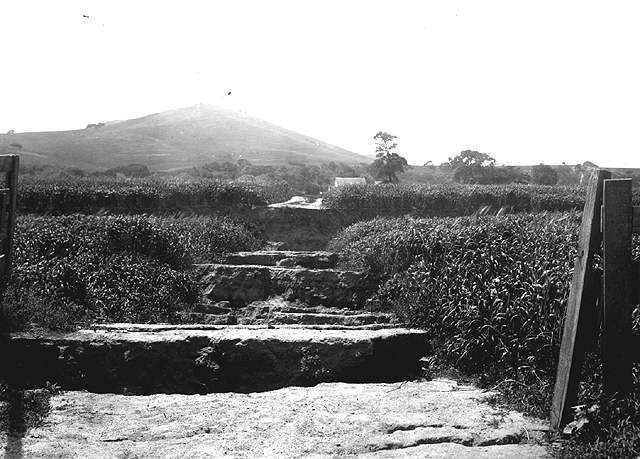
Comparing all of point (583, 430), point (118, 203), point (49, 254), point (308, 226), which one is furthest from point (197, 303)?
point (118, 203)

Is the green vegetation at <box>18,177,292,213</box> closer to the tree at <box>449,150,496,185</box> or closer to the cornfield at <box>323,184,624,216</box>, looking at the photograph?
the cornfield at <box>323,184,624,216</box>

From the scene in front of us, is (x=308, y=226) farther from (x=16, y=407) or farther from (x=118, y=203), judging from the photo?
(x=16, y=407)

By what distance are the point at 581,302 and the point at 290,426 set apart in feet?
7.92

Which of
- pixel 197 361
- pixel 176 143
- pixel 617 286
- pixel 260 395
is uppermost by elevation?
pixel 176 143

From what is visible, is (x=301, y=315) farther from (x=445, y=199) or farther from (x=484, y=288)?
(x=445, y=199)

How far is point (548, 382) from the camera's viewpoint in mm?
5230

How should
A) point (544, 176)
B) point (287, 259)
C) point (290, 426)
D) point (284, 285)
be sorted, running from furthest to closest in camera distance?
point (544, 176)
point (287, 259)
point (284, 285)
point (290, 426)

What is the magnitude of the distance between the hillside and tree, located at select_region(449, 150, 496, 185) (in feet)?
151

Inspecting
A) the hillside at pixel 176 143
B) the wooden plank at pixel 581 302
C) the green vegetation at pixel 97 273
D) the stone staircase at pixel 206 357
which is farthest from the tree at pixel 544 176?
the hillside at pixel 176 143

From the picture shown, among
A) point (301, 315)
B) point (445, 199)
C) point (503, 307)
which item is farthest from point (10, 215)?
point (445, 199)

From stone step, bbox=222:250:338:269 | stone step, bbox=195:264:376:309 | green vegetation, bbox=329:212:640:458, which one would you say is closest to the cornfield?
stone step, bbox=222:250:338:269

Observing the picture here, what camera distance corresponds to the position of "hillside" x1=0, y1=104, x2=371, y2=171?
8269cm

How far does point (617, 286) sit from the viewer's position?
430cm

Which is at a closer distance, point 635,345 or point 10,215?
point 635,345
